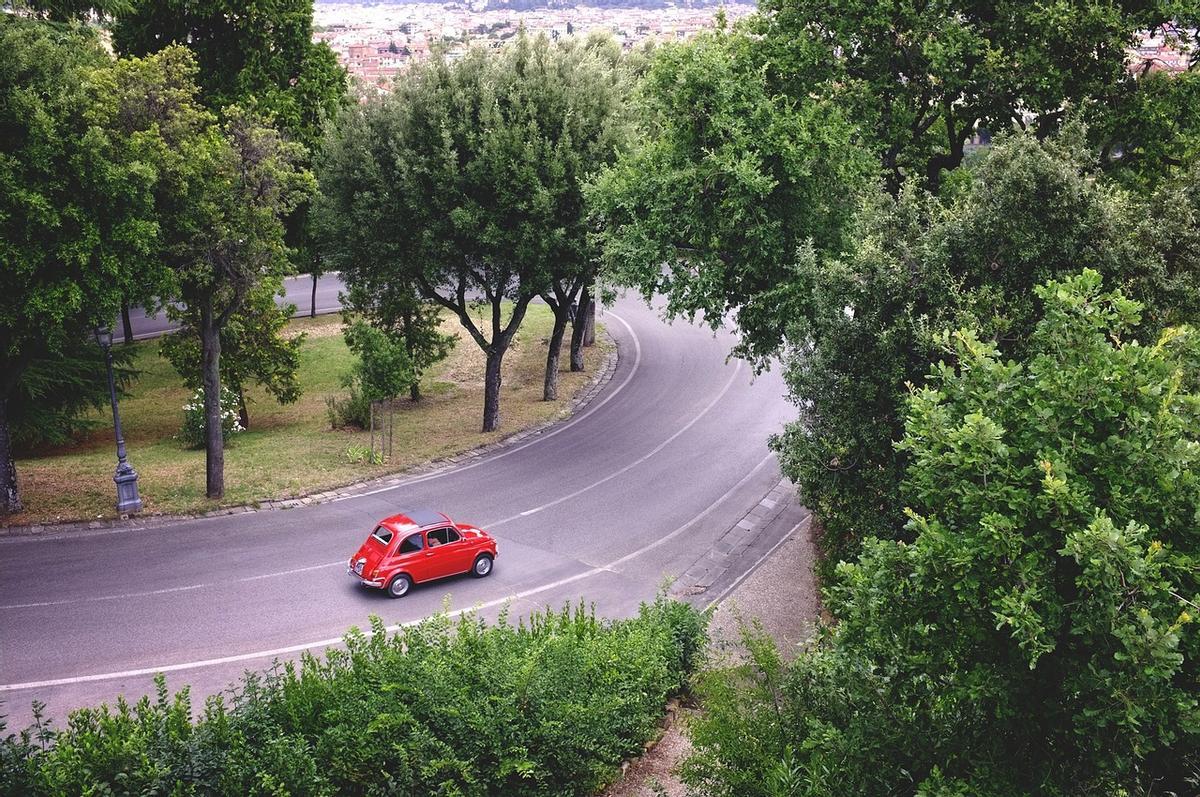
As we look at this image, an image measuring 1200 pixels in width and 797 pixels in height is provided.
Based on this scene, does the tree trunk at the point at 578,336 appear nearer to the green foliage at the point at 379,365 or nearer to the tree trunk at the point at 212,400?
the green foliage at the point at 379,365

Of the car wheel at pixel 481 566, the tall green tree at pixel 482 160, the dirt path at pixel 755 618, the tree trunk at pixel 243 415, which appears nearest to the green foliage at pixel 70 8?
the tall green tree at pixel 482 160

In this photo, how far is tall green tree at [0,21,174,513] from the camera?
1783cm

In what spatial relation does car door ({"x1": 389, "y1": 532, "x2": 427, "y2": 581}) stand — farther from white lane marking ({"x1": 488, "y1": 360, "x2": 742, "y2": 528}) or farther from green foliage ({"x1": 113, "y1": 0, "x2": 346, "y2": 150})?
green foliage ({"x1": 113, "y1": 0, "x2": 346, "y2": 150})

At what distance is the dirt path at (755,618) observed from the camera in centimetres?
1190

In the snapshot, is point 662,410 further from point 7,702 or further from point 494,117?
point 7,702

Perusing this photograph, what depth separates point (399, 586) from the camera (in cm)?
1853

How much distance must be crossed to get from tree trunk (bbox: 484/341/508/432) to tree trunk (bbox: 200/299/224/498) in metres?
8.07

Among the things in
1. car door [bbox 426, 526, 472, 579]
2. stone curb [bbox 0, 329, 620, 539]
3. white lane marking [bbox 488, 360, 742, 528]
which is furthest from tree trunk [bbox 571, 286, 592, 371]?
car door [bbox 426, 526, 472, 579]

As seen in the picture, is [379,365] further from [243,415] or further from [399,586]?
[243,415]

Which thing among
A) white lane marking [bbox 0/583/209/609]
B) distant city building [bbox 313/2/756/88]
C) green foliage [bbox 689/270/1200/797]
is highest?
distant city building [bbox 313/2/756/88]

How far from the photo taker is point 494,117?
24172 mm

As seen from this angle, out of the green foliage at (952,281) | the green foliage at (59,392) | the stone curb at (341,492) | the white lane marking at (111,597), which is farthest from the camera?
the green foliage at (59,392)

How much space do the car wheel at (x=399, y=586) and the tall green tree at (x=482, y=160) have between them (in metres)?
9.57

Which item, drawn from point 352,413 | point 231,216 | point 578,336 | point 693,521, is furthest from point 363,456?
point 578,336
